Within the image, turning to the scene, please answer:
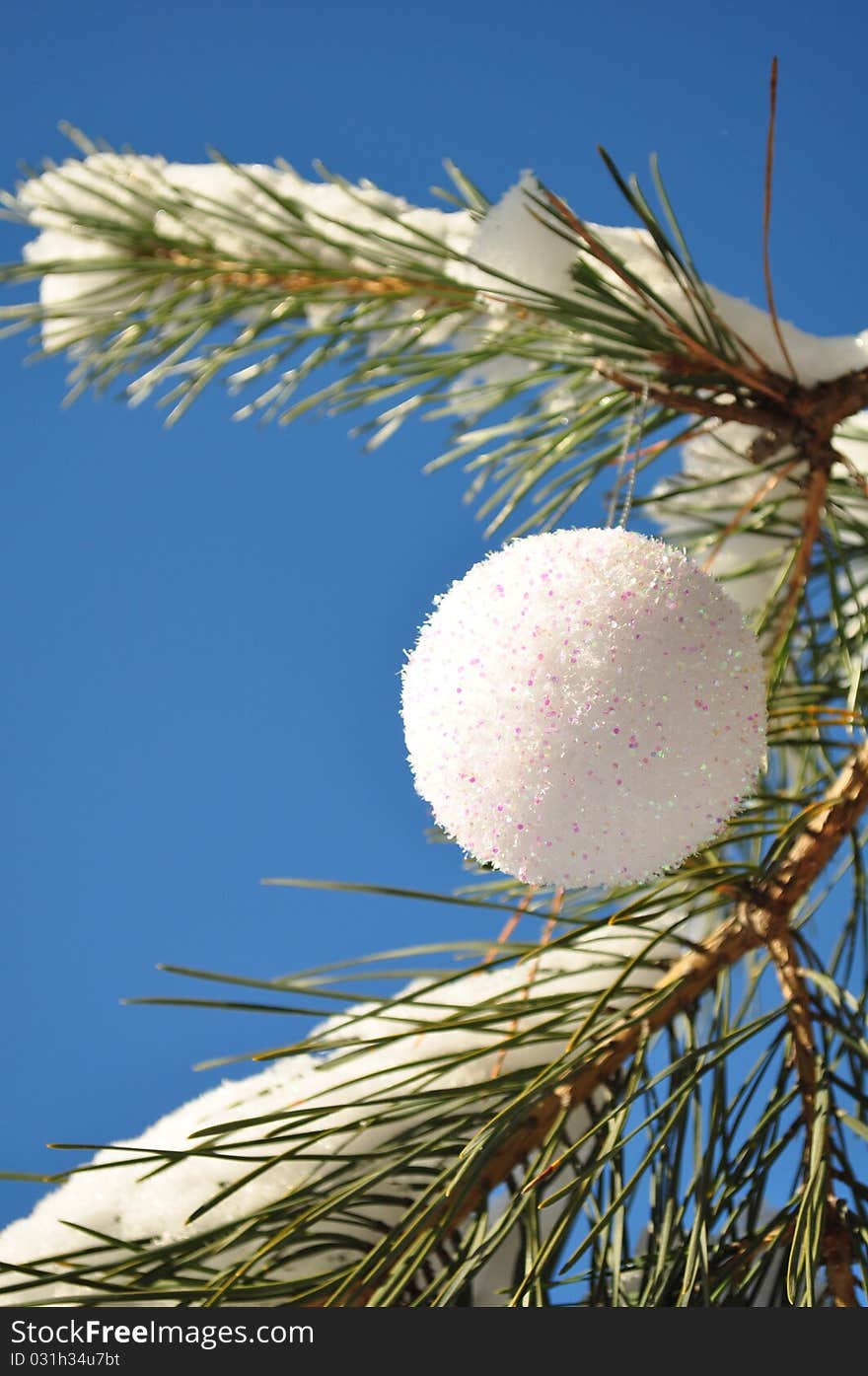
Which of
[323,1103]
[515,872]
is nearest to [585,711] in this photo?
[515,872]

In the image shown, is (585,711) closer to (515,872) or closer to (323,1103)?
(515,872)

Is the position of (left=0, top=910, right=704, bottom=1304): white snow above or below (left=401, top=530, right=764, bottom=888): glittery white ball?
below

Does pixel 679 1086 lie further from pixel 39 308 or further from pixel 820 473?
pixel 39 308

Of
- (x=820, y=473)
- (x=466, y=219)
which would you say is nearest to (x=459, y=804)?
(x=820, y=473)

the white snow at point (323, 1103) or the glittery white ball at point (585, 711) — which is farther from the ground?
the glittery white ball at point (585, 711)
